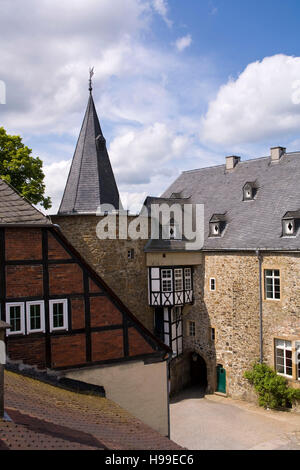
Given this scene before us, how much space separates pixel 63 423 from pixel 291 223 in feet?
45.9

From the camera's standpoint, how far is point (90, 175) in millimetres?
19719

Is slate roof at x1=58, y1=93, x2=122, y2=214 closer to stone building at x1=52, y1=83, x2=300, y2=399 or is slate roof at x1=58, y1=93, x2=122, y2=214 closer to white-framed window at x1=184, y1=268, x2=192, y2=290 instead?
stone building at x1=52, y1=83, x2=300, y2=399

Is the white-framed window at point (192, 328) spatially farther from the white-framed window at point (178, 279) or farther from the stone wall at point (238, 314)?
the white-framed window at point (178, 279)

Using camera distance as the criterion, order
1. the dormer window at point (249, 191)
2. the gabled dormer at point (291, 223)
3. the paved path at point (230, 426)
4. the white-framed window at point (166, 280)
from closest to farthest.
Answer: the paved path at point (230, 426)
the gabled dormer at point (291, 223)
the white-framed window at point (166, 280)
the dormer window at point (249, 191)

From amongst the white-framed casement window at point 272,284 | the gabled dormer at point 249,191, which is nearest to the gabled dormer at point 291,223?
the white-framed casement window at point 272,284

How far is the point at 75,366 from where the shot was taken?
409 inches

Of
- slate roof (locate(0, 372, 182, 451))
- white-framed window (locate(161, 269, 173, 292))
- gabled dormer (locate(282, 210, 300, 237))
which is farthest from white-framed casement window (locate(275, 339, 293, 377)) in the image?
slate roof (locate(0, 372, 182, 451))

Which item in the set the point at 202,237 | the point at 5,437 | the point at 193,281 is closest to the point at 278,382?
the point at 193,281

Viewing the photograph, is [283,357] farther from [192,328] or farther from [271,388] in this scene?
[192,328]

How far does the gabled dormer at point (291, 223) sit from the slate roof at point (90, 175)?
756 centimetres

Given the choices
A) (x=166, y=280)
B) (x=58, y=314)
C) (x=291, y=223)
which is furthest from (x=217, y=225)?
(x=58, y=314)

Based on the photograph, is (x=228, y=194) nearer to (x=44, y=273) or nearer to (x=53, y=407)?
(x=44, y=273)

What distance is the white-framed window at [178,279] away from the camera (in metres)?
20.6

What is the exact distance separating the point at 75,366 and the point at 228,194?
14860 millimetres
